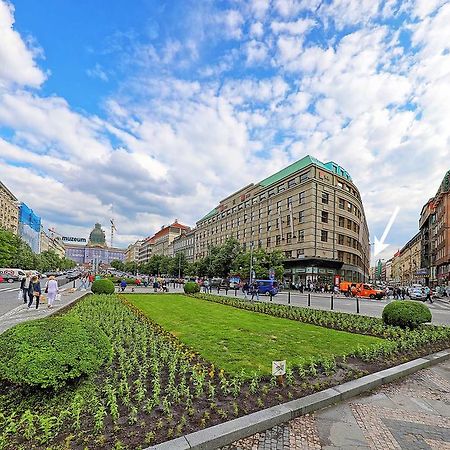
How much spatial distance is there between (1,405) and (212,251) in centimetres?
6634

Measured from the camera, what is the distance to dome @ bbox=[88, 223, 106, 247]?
193 meters

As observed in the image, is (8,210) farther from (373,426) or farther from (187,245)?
(373,426)

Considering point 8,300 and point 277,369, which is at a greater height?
point 277,369

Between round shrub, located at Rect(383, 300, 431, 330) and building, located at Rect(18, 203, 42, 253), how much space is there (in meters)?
117

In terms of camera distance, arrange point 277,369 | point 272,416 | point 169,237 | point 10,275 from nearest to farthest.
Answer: point 272,416, point 277,369, point 10,275, point 169,237

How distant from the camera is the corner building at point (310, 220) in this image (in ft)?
179

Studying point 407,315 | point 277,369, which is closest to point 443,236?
point 407,315

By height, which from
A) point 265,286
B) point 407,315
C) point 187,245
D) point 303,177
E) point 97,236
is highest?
point 97,236

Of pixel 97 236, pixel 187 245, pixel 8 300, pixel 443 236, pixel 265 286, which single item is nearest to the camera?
pixel 8 300

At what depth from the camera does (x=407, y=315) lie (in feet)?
37.8

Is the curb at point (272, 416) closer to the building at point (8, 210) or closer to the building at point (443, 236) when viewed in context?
the building at point (443, 236)

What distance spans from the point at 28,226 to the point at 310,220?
353 feet

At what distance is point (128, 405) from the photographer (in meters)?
4.71

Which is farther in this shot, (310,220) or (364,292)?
(310,220)
